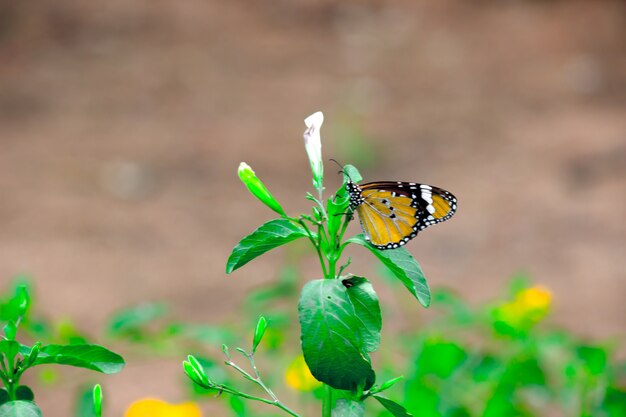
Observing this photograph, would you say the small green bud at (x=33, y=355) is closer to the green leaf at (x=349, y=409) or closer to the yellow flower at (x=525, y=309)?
the green leaf at (x=349, y=409)

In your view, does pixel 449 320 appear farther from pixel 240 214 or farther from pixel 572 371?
pixel 240 214

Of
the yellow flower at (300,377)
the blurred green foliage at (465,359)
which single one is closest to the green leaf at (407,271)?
the blurred green foliage at (465,359)

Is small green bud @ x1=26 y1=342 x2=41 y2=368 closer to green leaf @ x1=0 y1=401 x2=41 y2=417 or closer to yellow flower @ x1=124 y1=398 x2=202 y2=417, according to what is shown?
green leaf @ x1=0 y1=401 x2=41 y2=417

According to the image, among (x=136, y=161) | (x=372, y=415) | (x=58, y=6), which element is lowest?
(x=372, y=415)

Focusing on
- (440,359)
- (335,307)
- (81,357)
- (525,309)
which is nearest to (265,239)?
(335,307)

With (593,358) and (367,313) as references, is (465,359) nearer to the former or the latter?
(593,358)

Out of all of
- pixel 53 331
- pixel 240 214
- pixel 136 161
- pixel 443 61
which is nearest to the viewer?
pixel 53 331

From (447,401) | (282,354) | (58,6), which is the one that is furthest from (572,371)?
(58,6)
